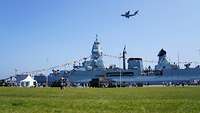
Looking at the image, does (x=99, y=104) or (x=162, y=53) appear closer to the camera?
(x=99, y=104)

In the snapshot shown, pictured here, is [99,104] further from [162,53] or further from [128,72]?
[162,53]

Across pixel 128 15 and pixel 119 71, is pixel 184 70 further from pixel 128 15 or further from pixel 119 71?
pixel 128 15

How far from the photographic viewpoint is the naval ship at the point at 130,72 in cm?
16812

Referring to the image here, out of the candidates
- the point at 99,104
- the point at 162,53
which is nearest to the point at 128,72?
the point at 162,53

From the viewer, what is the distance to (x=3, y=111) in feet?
52.9

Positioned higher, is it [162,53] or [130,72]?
[162,53]

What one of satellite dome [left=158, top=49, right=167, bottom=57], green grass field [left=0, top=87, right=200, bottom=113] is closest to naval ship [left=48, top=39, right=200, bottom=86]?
satellite dome [left=158, top=49, right=167, bottom=57]

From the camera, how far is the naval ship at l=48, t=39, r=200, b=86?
168 meters

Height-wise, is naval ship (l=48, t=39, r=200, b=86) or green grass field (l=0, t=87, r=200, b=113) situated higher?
naval ship (l=48, t=39, r=200, b=86)

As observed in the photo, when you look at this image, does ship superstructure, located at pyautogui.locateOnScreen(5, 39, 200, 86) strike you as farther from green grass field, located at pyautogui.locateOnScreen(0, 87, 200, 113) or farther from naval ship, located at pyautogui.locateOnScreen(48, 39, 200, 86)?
green grass field, located at pyautogui.locateOnScreen(0, 87, 200, 113)

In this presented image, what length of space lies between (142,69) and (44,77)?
43.4m

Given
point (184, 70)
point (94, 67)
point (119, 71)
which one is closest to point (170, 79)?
point (184, 70)

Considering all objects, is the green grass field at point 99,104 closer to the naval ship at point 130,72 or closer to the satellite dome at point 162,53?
the naval ship at point 130,72

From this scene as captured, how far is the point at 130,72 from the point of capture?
174 meters
